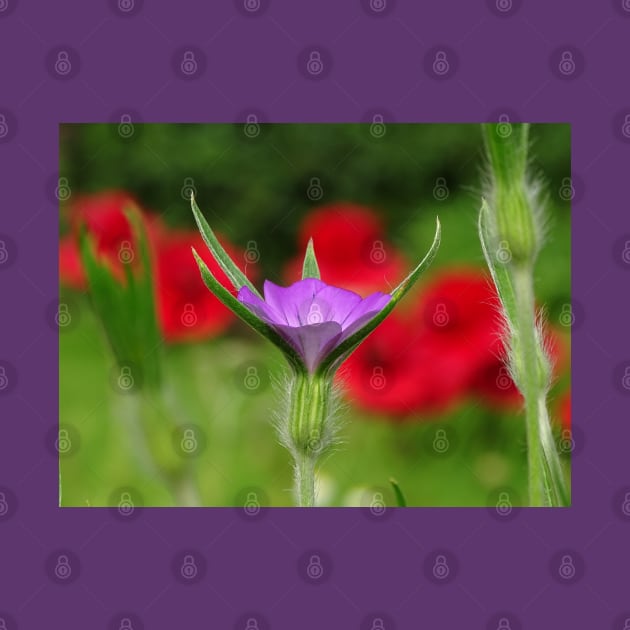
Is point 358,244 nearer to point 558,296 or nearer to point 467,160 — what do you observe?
point 558,296

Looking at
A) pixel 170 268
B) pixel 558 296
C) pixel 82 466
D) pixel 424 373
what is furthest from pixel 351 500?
pixel 558 296

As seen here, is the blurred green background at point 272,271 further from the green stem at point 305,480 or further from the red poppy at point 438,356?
the green stem at point 305,480

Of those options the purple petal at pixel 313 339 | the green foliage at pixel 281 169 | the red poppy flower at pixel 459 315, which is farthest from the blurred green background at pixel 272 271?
the purple petal at pixel 313 339

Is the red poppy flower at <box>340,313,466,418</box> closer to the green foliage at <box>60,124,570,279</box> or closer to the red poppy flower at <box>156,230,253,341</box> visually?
the red poppy flower at <box>156,230,253,341</box>

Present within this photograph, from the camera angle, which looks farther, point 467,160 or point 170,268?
point 467,160

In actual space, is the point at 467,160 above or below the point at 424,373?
above
